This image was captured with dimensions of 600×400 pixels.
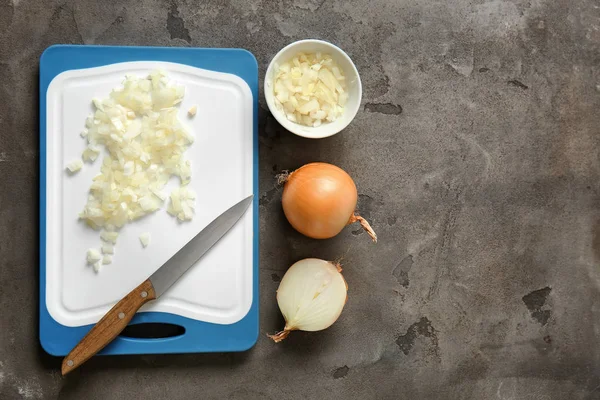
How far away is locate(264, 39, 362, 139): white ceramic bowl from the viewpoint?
4.51 feet

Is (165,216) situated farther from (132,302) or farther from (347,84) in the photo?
(347,84)

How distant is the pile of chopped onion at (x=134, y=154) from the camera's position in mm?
1358

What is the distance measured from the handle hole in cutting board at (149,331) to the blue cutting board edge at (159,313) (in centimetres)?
5

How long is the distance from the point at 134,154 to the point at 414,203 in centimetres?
72

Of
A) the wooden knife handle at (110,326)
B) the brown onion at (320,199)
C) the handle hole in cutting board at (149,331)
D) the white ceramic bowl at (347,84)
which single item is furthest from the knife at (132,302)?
the white ceramic bowl at (347,84)

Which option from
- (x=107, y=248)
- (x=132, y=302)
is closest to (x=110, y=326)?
(x=132, y=302)

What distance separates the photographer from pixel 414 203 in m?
Answer: 1.54

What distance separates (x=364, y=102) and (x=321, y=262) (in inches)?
17.0

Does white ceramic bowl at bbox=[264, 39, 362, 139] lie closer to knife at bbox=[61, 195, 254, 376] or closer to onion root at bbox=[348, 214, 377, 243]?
onion root at bbox=[348, 214, 377, 243]

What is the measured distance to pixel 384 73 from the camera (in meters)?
1.53

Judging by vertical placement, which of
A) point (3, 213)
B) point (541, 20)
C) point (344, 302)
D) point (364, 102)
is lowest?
point (344, 302)

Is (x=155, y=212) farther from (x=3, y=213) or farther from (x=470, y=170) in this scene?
(x=470, y=170)

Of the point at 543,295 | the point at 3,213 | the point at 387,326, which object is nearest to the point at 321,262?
the point at 387,326

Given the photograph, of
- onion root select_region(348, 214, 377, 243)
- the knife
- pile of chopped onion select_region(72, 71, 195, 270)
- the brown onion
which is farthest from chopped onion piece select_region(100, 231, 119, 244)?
onion root select_region(348, 214, 377, 243)
